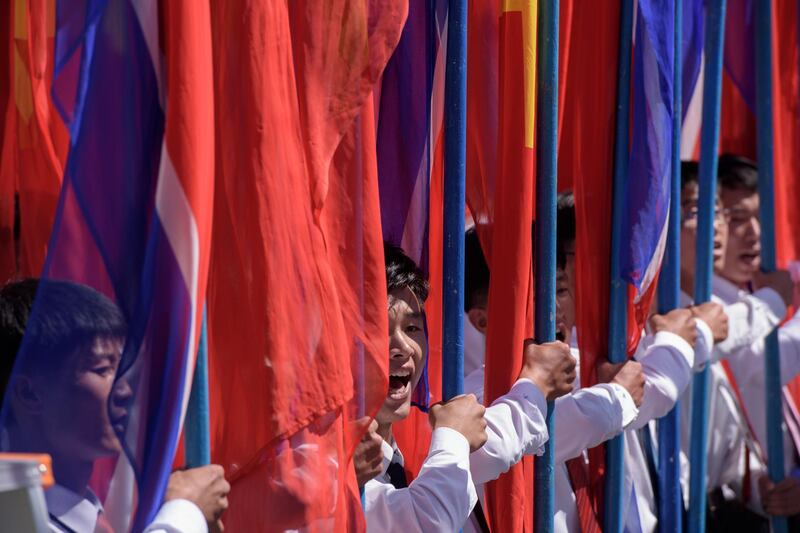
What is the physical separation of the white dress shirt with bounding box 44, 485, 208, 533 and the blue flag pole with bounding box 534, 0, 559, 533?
3.81 feet

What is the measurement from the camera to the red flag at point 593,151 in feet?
10.7

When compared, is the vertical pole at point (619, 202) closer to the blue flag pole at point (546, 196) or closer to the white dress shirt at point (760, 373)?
the blue flag pole at point (546, 196)

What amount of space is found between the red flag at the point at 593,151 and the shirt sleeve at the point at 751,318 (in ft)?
2.57

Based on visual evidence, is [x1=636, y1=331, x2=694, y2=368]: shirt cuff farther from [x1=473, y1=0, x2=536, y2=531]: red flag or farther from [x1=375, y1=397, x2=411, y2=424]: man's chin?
[x1=375, y1=397, x2=411, y2=424]: man's chin

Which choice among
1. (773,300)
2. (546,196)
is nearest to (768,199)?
(773,300)

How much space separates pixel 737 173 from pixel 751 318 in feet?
2.26

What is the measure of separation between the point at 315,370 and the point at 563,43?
1378 mm

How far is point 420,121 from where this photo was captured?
9.03 ft

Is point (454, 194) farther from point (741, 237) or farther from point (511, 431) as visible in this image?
point (741, 237)

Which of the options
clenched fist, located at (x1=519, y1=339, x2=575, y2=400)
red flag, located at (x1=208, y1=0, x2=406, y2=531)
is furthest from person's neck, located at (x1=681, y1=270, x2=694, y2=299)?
red flag, located at (x1=208, y1=0, x2=406, y2=531)

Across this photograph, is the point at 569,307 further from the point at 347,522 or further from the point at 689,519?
the point at 347,522

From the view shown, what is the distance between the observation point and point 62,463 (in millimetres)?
1961

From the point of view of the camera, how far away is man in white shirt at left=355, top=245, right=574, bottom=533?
252 centimetres

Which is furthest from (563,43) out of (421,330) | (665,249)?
(421,330)
